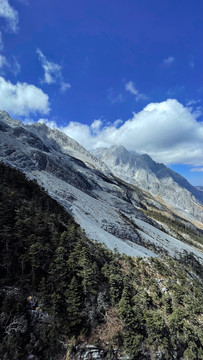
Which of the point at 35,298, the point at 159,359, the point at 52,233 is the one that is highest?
the point at 52,233

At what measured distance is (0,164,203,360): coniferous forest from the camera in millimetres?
14164

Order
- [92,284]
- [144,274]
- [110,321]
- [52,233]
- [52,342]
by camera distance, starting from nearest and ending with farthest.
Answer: [52,342] < [110,321] < [92,284] < [52,233] < [144,274]

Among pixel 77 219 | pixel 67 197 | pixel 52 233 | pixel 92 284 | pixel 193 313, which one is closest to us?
pixel 92 284

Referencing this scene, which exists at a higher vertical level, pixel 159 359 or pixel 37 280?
pixel 37 280

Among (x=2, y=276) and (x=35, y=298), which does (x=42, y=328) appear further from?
(x=2, y=276)

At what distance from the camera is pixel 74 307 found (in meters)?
15.9

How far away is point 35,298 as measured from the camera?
15797 mm

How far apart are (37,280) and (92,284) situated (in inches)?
237

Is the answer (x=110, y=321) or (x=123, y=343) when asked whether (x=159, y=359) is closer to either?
(x=123, y=343)

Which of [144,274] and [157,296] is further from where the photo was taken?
[144,274]

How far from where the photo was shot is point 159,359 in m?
16.0

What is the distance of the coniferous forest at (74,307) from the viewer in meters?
14.2

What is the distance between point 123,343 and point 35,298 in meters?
9.40

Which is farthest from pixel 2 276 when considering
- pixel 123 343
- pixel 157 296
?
pixel 157 296
